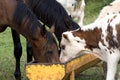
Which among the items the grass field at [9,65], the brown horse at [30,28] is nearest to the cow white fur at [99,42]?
the brown horse at [30,28]

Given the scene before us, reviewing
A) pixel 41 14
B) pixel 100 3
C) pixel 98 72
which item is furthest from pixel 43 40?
pixel 100 3

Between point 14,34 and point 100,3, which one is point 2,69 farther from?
point 100,3

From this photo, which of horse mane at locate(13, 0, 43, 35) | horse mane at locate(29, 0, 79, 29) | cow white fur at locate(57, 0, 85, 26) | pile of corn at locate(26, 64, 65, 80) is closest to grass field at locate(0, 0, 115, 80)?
horse mane at locate(29, 0, 79, 29)

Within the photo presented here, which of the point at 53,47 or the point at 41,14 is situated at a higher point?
the point at 41,14

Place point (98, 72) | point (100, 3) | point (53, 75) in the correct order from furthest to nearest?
point (100, 3), point (98, 72), point (53, 75)

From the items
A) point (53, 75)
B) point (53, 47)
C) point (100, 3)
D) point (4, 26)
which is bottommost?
point (53, 75)

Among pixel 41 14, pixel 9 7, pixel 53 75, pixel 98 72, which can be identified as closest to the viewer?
pixel 53 75

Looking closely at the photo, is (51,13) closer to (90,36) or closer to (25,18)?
(25,18)

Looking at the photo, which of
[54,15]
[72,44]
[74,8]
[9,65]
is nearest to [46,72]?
[72,44]

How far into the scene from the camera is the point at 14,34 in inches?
294

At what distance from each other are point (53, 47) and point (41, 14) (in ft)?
3.86

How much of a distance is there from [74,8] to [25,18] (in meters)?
3.84

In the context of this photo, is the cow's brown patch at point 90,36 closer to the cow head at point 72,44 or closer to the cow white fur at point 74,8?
the cow head at point 72,44

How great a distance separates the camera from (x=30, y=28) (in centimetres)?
614
